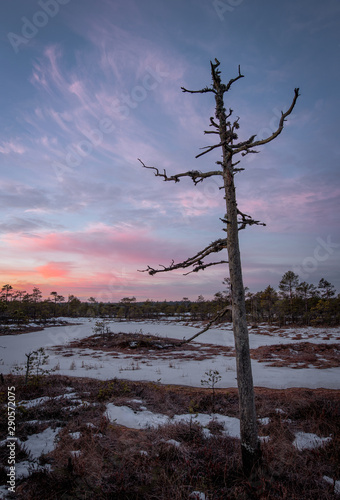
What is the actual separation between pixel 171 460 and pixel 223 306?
7841 cm

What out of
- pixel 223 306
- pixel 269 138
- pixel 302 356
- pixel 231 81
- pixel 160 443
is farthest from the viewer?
pixel 223 306

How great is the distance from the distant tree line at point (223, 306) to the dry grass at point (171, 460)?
464 cm

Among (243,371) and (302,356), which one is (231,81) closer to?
(243,371)

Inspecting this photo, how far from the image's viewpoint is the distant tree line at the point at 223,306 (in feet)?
171

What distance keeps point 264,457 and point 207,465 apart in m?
1.12

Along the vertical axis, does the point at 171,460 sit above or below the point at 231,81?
below

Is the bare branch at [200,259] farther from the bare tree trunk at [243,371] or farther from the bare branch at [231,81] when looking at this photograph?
the bare branch at [231,81]

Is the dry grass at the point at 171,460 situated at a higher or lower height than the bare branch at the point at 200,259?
lower

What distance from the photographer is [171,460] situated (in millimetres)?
4617

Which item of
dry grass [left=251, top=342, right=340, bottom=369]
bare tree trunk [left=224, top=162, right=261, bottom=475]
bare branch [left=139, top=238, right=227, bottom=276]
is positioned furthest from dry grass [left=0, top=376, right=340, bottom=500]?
dry grass [left=251, top=342, right=340, bottom=369]

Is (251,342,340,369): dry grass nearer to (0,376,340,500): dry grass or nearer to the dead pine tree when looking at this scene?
(0,376,340,500): dry grass

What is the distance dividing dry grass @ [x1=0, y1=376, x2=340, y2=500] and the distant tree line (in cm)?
464

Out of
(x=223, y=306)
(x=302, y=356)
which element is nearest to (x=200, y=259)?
(x=302, y=356)

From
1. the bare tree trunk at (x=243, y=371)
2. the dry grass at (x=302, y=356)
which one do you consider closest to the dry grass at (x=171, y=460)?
the bare tree trunk at (x=243, y=371)
